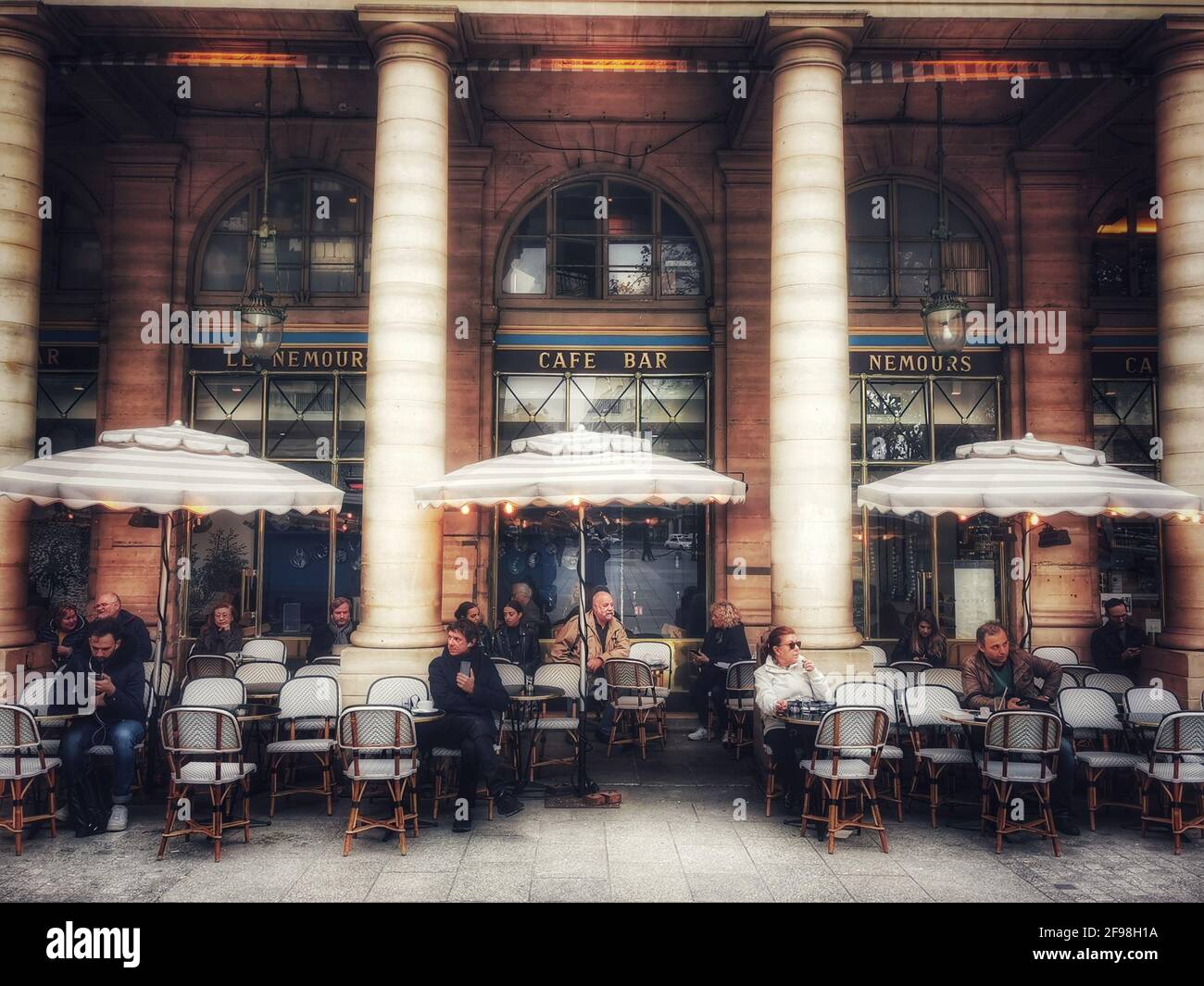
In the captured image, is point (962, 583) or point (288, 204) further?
point (288, 204)

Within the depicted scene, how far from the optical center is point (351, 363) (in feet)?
41.4

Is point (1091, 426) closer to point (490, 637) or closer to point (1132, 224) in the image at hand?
point (1132, 224)

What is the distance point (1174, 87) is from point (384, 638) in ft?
34.0

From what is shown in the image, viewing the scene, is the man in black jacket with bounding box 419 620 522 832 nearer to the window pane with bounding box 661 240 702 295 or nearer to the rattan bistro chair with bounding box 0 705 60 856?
the rattan bistro chair with bounding box 0 705 60 856

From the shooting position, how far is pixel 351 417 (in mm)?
12703

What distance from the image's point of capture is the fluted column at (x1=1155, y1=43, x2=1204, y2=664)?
9352mm

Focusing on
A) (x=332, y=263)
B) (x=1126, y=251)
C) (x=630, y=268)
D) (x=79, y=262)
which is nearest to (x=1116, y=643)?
(x=1126, y=251)

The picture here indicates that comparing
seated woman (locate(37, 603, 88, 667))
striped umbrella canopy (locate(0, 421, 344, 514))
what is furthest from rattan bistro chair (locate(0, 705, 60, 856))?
seated woman (locate(37, 603, 88, 667))

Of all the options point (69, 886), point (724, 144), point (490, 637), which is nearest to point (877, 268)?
point (724, 144)

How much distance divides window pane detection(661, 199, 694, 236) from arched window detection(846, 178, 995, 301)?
2.45 metres

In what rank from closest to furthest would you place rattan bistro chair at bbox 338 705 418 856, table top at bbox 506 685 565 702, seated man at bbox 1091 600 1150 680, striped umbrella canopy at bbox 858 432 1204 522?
rattan bistro chair at bbox 338 705 418 856 < striped umbrella canopy at bbox 858 432 1204 522 < table top at bbox 506 685 565 702 < seated man at bbox 1091 600 1150 680

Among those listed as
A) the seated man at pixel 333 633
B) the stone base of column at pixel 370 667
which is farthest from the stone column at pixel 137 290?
the stone base of column at pixel 370 667

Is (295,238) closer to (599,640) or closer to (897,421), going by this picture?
(599,640)

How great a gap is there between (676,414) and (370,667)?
613cm
